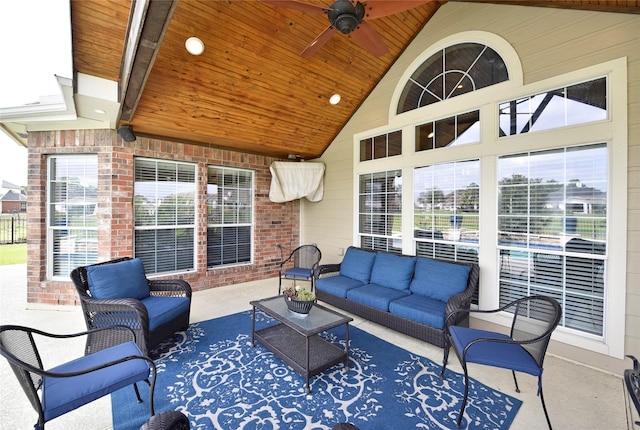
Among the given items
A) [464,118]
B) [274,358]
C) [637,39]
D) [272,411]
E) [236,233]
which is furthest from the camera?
[236,233]

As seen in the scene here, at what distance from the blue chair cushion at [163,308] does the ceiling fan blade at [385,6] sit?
3.39 metres

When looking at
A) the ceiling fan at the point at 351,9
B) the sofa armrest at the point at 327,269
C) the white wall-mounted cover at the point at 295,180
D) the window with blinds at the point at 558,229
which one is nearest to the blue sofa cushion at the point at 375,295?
the sofa armrest at the point at 327,269

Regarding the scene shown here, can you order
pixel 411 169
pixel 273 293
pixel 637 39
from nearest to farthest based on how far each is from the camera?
1. pixel 637 39
2. pixel 411 169
3. pixel 273 293

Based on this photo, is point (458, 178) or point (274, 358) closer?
point (274, 358)

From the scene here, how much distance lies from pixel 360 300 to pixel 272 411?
182 cm

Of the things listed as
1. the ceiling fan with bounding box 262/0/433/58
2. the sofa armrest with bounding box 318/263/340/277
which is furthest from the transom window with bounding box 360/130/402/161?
the ceiling fan with bounding box 262/0/433/58

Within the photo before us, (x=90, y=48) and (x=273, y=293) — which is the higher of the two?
(x=90, y=48)

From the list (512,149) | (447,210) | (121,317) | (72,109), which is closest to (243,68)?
(72,109)

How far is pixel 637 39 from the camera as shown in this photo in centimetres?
242

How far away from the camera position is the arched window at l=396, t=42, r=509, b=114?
132 inches

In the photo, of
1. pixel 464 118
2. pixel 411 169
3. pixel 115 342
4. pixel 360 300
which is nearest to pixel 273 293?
pixel 360 300

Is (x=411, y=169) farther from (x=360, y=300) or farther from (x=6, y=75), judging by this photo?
(x=6, y=75)

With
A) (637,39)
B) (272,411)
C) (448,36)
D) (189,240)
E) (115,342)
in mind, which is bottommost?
(272,411)

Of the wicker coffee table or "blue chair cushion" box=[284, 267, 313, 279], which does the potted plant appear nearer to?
the wicker coffee table
